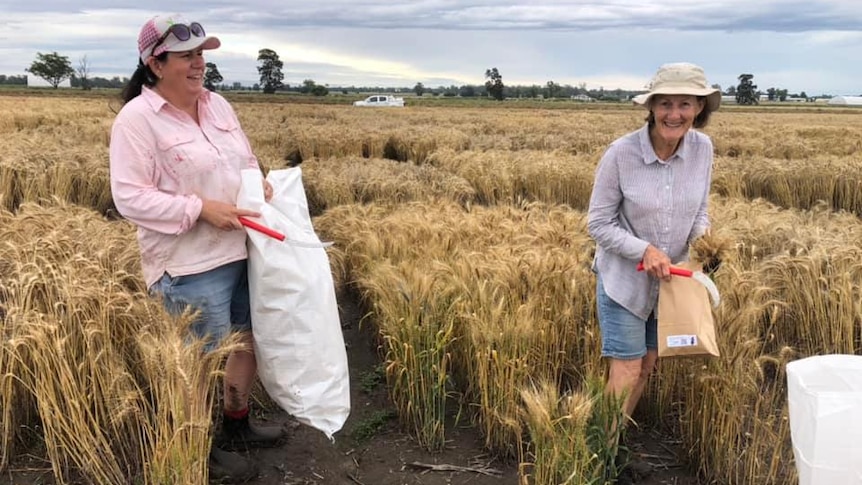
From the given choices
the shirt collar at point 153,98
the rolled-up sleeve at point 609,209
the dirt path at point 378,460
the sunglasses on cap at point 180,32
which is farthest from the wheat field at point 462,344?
the sunglasses on cap at point 180,32

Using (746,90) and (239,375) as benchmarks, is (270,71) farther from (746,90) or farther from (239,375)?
(239,375)

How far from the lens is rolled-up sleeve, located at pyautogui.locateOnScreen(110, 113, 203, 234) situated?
8.46 feet

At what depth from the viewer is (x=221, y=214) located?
2699mm

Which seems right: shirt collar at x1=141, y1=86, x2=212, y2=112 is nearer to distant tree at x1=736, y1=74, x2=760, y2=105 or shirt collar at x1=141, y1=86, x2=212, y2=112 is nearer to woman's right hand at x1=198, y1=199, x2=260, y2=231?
woman's right hand at x1=198, y1=199, x2=260, y2=231

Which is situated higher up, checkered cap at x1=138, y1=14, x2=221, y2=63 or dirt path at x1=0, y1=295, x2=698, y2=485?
checkered cap at x1=138, y1=14, x2=221, y2=63

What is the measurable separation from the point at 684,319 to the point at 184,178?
7.11ft

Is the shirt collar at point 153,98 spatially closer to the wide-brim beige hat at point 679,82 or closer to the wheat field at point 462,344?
the wheat field at point 462,344

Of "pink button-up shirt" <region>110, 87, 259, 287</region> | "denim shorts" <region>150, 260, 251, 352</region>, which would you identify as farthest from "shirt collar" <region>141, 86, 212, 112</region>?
"denim shorts" <region>150, 260, 251, 352</region>

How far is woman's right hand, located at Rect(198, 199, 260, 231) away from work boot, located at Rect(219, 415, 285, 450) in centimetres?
109

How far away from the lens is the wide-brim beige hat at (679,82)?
2619 millimetres

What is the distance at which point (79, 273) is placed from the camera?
3.28 m

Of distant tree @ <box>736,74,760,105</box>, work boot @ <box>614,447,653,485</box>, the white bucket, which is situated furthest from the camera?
distant tree @ <box>736,74,760,105</box>

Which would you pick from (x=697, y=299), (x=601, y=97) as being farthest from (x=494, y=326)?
(x=601, y=97)

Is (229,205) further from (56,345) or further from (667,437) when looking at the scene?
(667,437)
